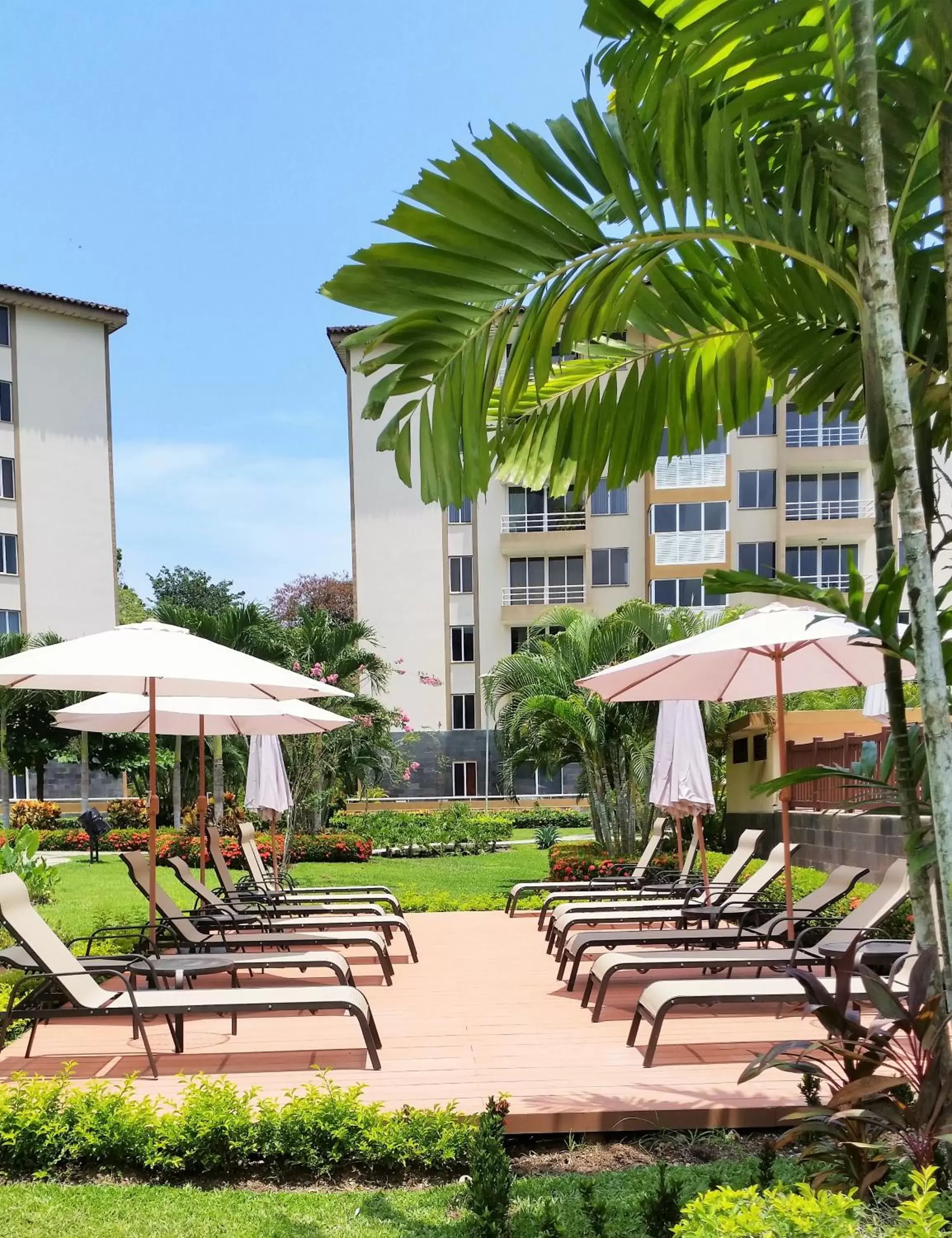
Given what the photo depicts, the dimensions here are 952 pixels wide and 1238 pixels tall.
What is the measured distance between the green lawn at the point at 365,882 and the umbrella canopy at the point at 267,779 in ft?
6.63

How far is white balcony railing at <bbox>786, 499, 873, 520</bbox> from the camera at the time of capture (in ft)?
127

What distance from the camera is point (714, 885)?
10984mm

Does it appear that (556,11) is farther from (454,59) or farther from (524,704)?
(524,704)

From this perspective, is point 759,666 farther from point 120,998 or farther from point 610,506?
point 610,506

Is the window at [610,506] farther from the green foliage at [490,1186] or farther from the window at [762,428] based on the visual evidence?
the green foliage at [490,1186]

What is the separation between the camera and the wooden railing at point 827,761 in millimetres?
14984

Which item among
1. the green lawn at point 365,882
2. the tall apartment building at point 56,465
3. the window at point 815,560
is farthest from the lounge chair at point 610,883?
the tall apartment building at point 56,465

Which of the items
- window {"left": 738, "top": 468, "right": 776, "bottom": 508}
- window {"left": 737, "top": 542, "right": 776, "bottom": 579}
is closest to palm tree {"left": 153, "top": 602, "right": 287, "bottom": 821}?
window {"left": 737, "top": 542, "right": 776, "bottom": 579}

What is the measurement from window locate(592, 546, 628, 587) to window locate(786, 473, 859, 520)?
6.03m

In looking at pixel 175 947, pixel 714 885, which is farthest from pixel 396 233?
pixel 714 885

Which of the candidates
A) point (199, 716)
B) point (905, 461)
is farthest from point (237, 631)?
point (905, 461)

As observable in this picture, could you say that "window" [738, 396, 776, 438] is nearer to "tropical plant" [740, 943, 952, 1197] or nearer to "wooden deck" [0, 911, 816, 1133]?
"wooden deck" [0, 911, 816, 1133]

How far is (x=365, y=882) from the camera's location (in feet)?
59.4

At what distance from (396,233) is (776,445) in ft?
123
